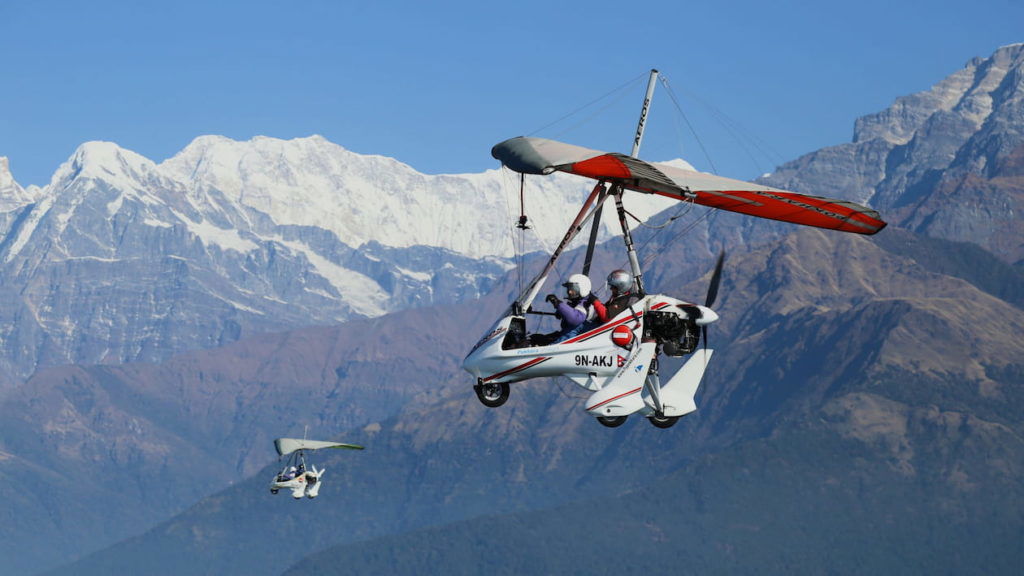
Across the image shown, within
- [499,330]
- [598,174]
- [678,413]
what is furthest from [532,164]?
[678,413]

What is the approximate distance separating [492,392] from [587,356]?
17.6ft

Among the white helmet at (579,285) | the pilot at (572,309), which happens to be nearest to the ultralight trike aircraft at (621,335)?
the pilot at (572,309)

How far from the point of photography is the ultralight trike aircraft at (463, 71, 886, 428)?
3046 inches

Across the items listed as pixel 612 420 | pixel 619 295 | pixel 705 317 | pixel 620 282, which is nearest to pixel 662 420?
pixel 612 420

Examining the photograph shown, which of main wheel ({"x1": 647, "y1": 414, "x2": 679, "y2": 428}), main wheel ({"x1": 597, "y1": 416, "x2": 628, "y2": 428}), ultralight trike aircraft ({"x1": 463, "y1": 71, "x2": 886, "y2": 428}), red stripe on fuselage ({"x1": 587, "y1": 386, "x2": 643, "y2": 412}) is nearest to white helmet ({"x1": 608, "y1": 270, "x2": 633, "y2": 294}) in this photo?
ultralight trike aircraft ({"x1": 463, "y1": 71, "x2": 886, "y2": 428})

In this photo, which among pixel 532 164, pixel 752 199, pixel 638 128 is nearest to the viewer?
pixel 532 164

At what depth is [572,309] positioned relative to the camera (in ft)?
262

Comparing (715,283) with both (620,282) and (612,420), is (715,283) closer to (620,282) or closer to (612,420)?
(620,282)

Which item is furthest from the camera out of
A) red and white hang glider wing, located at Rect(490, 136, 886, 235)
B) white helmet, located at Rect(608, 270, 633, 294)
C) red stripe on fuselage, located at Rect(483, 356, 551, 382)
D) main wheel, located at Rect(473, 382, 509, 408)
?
main wheel, located at Rect(473, 382, 509, 408)

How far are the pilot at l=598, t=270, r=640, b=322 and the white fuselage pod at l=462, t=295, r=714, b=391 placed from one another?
0.76 meters

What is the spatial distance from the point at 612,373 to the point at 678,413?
13.3ft

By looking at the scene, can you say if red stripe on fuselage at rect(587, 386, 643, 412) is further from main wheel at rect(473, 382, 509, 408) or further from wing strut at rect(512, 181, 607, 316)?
wing strut at rect(512, 181, 607, 316)

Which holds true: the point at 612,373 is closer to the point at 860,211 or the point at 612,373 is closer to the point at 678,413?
the point at 678,413

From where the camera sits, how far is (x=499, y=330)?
265ft
